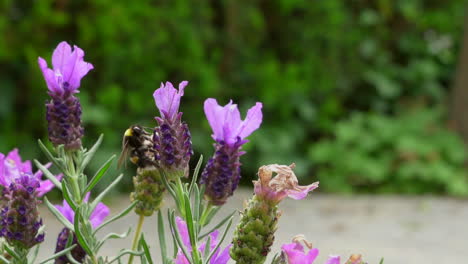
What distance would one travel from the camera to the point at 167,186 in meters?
0.90

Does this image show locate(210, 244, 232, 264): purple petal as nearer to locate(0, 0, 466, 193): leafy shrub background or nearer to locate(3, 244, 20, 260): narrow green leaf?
locate(3, 244, 20, 260): narrow green leaf

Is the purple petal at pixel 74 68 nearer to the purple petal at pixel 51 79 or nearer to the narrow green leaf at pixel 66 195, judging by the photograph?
the purple petal at pixel 51 79

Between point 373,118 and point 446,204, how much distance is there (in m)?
1.03

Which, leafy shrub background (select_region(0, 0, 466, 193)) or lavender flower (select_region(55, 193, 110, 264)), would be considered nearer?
lavender flower (select_region(55, 193, 110, 264))

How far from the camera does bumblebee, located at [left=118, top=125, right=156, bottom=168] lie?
3.22ft

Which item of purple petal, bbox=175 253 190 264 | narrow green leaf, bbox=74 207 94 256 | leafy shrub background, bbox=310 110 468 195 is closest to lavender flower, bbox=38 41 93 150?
narrow green leaf, bbox=74 207 94 256

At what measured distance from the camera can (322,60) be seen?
5613 millimetres

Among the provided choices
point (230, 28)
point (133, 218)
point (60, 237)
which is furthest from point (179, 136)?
point (230, 28)

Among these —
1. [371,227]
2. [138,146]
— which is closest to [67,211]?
[138,146]

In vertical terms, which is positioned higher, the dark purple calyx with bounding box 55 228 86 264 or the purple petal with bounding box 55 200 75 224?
the purple petal with bounding box 55 200 75 224

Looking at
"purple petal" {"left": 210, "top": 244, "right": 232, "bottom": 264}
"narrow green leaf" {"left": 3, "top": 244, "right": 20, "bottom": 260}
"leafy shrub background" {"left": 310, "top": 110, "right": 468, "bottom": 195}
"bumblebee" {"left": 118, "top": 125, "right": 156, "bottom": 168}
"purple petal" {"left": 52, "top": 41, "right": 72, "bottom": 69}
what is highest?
"leafy shrub background" {"left": 310, "top": 110, "right": 468, "bottom": 195}

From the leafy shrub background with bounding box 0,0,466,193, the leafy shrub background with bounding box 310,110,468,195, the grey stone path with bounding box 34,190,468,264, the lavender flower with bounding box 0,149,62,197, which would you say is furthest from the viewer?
the leafy shrub background with bounding box 310,110,468,195

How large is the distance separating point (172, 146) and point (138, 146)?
14 centimetres

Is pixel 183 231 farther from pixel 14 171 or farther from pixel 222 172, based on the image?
pixel 14 171
